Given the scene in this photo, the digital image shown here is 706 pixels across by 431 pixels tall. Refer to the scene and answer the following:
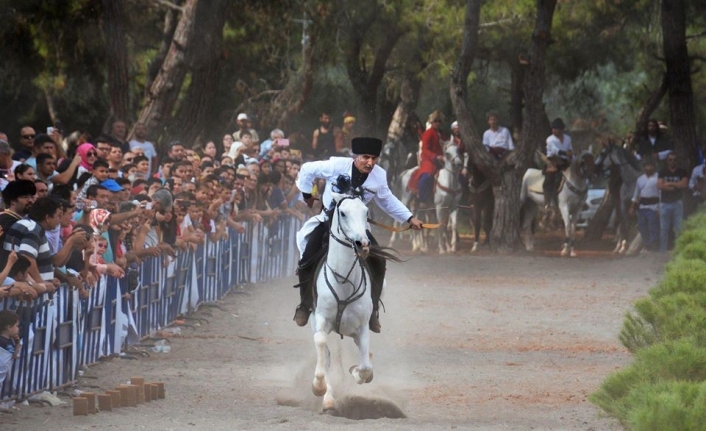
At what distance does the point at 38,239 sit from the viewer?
1130cm

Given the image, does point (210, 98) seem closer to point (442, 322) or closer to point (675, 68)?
point (442, 322)

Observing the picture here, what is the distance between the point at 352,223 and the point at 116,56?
14.4m

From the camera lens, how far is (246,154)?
84.9 feet

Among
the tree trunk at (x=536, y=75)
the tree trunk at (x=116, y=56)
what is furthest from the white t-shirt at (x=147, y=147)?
the tree trunk at (x=536, y=75)

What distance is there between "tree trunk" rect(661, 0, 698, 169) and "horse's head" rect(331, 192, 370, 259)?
21.3 meters

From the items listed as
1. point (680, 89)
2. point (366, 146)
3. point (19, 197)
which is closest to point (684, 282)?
point (366, 146)

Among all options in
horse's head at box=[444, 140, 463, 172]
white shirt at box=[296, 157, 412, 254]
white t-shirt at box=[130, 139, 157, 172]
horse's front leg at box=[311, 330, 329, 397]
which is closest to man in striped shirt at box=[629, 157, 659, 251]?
horse's head at box=[444, 140, 463, 172]

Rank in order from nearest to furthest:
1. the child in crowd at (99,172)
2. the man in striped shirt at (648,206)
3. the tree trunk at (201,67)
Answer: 1. the child in crowd at (99,172)
2. the tree trunk at (201,67)
3. the man in striped shirt at (648,206)

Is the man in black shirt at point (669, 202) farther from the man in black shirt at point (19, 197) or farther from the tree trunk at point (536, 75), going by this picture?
the man in black shirt at point (19, 197)

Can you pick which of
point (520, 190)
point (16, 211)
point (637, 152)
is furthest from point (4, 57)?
point (16, 211)

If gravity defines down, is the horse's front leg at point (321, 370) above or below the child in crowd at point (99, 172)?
below

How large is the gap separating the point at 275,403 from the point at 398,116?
2932cm

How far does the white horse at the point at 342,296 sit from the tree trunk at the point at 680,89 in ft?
67.6

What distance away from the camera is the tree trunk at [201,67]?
23.8 metres
